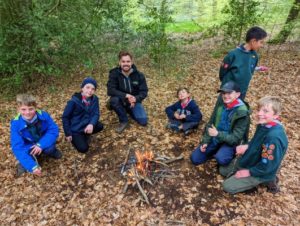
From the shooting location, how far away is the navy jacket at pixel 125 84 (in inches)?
221

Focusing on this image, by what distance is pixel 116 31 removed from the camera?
27.5ft

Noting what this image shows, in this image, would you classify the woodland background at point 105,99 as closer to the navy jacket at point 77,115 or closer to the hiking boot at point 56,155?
the hiking boot at point 56,155

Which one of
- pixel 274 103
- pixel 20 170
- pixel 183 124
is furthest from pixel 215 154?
pixel 20 170

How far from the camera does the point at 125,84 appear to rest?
569cm

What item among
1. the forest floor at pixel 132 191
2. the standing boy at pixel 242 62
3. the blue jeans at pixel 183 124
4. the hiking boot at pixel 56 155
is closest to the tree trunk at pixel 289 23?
the forest floor at pixel 132 191

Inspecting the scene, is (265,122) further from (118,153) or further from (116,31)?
(116,31)

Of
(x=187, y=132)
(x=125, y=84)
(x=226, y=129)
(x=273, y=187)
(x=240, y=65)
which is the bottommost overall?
(x=187, y=132)

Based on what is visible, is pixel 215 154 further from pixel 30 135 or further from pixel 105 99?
pixel 105 99

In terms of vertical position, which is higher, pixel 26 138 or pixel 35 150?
pixel 26 138

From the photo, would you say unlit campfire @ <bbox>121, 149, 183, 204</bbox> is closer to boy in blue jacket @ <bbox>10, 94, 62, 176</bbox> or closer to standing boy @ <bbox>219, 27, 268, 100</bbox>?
boy in blue jacket @ <bbox>10, 94, 62, 176</bbox>

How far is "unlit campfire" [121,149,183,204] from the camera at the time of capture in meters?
4.18

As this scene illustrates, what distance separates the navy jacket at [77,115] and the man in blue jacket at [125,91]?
64cm

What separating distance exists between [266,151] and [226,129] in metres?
0.92

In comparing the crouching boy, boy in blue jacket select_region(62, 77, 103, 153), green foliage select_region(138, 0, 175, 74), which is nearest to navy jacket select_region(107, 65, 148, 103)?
boy in blue jacket select_region(62, 77, 103, 153)
